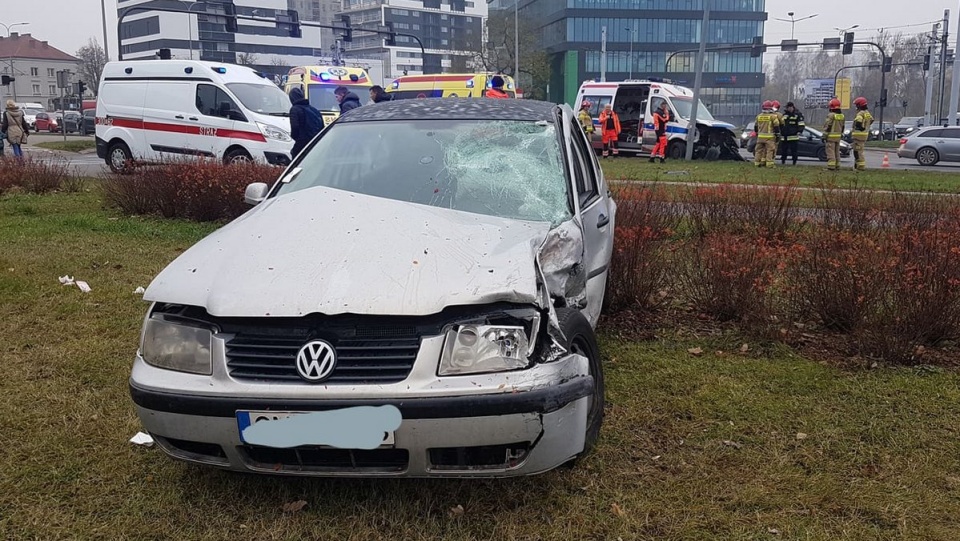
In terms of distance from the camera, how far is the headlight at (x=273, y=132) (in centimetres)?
1470

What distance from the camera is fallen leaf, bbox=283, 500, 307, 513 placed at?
2.97 meters

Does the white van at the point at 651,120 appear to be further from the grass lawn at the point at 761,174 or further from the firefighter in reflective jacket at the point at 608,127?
the grass lawn at the point at 761,174

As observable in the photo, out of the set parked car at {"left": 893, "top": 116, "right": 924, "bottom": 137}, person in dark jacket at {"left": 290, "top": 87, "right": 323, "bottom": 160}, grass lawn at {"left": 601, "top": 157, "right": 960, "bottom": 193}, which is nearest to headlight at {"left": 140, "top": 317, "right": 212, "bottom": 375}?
person in dark jacket at {"left": 290, "top": 87, "right": 323, "bottom": 160}

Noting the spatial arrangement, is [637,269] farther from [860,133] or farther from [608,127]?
[608,127]

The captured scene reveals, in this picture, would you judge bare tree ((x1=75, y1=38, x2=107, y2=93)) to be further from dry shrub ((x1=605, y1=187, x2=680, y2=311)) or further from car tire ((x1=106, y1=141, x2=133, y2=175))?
dry shrub ((x1=605, y1=187, x2=680, y2=311))

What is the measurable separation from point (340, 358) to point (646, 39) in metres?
89.1

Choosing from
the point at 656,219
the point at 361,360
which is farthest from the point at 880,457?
the point at 656,219

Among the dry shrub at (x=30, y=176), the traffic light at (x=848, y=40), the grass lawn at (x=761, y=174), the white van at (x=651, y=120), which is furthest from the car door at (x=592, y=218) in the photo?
the traffic light at (x=848, y=40)

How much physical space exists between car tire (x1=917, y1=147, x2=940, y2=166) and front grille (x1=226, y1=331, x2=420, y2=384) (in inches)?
1088

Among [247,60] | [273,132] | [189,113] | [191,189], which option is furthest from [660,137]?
[247,60]

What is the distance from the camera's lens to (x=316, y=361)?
2.60m

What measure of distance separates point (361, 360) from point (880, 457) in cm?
234

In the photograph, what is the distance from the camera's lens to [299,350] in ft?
8.62

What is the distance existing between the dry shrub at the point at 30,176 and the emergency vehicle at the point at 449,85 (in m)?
13.5
